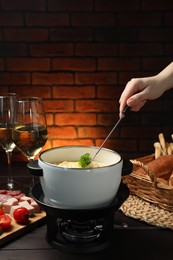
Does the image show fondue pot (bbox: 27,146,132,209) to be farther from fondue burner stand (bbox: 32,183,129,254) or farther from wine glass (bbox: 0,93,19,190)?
wine glass (bbox: 0,93,19,190)

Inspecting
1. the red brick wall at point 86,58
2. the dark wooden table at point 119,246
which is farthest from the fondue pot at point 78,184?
the red brick wall at point 86,58

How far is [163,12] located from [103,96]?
19.7 inches

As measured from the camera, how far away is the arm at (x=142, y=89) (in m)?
1.21

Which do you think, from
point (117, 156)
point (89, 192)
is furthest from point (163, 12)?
point (89, 192)

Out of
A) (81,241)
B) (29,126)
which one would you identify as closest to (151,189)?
(81,241)

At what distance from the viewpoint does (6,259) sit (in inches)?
37.1

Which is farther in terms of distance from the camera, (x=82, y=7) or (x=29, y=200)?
(x=82, y=7)

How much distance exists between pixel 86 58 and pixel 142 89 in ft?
2.69

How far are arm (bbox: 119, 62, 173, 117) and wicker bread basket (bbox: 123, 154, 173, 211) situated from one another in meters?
0.18

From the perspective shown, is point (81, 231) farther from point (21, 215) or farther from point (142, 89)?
point (142, 89)

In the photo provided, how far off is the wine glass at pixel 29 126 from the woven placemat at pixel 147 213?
33cm

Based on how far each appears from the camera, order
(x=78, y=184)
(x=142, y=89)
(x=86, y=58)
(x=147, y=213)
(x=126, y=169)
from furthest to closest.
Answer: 1. (x=86, y=58)
2. (x=142, y=89)
3. (x=147, y=213)
4. (x=126, y=169)
5. (x=78, y=184)

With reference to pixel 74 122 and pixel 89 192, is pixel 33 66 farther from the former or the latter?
pixel 89 192

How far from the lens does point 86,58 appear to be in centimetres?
204
